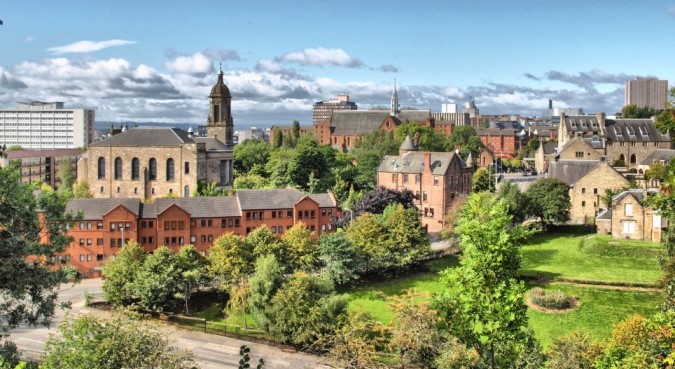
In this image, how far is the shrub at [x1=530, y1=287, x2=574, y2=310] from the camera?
46000 mm

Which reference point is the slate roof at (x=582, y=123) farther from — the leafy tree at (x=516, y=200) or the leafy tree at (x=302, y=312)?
the leafy tree at (x=302, y=312)

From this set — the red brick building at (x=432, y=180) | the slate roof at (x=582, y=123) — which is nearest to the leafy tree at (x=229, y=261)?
the red brick building at (x=432, y=180)

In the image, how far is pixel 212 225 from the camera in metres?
60.9

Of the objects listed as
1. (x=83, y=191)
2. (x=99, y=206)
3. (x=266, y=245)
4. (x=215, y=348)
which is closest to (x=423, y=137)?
(x=83, y=191)

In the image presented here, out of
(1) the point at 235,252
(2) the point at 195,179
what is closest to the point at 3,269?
(1) the point at 235,252

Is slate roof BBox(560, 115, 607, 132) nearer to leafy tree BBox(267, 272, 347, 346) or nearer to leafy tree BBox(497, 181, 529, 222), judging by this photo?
leafy tree BBox(497, 181, 529, 222)

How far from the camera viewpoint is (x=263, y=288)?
45094 millimetres

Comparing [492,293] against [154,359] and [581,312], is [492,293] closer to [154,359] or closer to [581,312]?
[154,359]

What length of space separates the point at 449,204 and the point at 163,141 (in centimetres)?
3367

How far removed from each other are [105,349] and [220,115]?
208ft

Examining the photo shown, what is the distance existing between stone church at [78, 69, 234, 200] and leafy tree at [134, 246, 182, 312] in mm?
28251

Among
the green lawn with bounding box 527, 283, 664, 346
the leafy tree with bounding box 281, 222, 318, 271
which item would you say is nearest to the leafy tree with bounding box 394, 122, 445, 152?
the leafy tree with bounding box 281, 222, 318, 271

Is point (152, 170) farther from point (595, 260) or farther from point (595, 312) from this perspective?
point (595, 312)

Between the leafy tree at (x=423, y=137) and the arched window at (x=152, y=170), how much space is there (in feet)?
148
